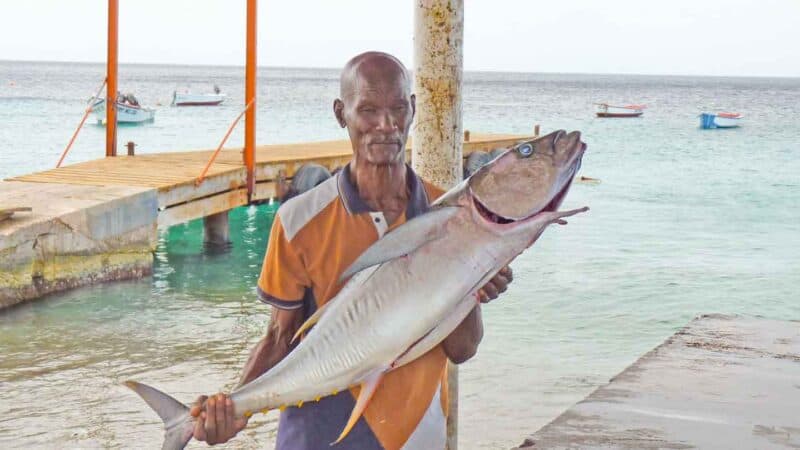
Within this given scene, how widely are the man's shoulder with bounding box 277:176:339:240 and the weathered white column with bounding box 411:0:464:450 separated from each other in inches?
87.9

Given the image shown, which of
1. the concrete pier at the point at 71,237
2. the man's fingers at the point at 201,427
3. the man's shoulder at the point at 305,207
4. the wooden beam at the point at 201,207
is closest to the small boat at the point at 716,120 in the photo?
the wooden beam at the point at 201,207

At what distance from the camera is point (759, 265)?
62.0 feet

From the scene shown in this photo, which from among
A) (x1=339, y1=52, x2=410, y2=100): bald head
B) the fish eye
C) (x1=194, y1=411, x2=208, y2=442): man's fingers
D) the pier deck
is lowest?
the pier deck

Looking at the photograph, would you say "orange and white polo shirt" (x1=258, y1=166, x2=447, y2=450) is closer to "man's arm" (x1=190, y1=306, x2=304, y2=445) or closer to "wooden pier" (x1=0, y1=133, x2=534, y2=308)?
"man's arm" (x1=190, y1=306, x2=304, y2=445)

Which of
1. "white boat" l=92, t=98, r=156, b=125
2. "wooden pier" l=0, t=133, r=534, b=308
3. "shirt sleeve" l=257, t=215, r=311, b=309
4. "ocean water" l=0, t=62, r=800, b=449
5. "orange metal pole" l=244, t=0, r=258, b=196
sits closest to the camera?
"shirt sleeve" l=257, t=215, r=311, b=309

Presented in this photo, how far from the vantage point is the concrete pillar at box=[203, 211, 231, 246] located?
690 inches

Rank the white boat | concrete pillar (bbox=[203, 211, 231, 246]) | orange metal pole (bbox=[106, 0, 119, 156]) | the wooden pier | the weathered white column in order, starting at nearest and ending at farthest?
the weathered white column
the wooden pier
orange metal pole (bbox=[106, 0, 119, 156])
concrete pillar (bbox=[203, 211, 231, 246])
the white boat

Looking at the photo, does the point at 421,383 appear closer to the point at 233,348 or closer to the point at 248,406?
the point at 248,406

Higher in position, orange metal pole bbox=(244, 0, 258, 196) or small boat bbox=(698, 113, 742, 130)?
orange metal pole bbox=(244, 0, 258, 196)

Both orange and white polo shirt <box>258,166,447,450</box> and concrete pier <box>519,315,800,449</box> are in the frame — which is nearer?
orange and white polo shirt <box>258,166,447,450</box>

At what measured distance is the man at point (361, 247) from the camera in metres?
2.69

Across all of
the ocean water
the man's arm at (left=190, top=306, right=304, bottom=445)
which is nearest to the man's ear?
the man's arm at (left=190, top=306, right=304, bottom=445)

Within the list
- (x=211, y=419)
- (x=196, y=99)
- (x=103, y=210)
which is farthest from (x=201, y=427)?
(x=196, y=99)

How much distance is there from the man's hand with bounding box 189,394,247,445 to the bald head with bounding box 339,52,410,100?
2.46ft
